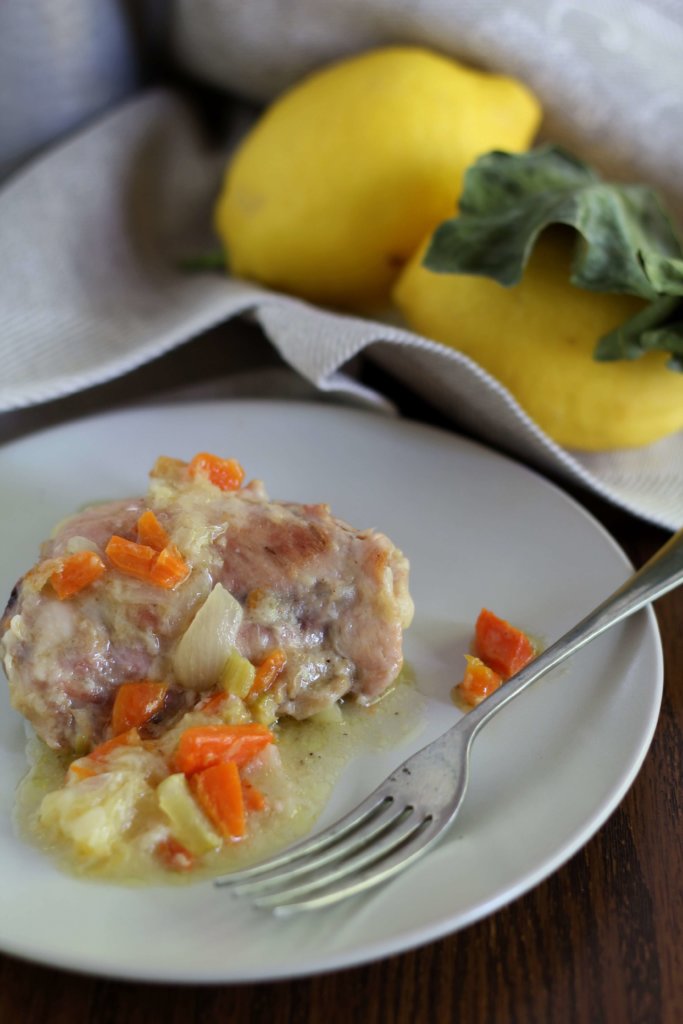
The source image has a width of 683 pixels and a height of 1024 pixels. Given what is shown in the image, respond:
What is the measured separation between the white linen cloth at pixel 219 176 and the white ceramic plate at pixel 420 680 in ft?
0.63

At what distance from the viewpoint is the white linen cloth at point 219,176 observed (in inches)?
110

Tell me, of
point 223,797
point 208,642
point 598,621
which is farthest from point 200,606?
point 598,621

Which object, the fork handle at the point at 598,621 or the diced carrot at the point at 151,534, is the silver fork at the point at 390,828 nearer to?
the fork handle at the point at 598,621

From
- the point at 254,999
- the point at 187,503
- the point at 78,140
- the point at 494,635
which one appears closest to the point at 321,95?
the point at 78,140

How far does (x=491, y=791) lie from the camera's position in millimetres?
1848

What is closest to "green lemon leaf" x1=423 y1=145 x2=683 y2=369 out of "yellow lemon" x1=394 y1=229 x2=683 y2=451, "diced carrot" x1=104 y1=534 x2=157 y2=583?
"yellow lemon" x1=394 y1=229 x2=683 y2=451

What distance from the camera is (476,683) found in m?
2.08

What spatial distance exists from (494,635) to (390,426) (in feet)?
2.72

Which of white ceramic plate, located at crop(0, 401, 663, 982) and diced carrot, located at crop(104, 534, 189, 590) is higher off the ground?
diced carrot, located at crop(104, 534, 189, 590)

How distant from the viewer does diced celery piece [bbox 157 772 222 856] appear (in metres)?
1.72

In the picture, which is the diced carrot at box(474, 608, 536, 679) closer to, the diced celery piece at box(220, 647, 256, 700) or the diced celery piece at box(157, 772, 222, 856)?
the diced celery piece at box(220, 647, 256, 700)

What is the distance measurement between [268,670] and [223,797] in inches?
11.9

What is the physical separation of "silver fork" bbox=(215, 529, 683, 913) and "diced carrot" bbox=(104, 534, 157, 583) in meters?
0.59

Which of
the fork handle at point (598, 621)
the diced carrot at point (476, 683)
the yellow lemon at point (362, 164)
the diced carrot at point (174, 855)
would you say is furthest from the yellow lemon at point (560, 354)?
the diced carrot at point (174, 855)
